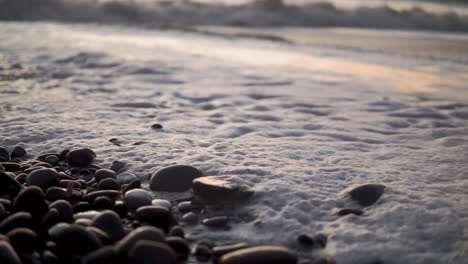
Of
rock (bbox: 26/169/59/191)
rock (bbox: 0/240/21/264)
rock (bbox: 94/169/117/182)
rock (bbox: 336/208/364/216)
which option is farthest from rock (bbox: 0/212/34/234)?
rock (bbox: 336/208/364/216)

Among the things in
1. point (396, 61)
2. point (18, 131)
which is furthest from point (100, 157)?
point (396, 61)

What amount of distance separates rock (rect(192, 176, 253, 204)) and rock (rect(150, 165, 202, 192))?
15 cm

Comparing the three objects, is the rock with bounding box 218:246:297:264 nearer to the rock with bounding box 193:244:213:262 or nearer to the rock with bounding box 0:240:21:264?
the rock with bounding box 193:244:213:262

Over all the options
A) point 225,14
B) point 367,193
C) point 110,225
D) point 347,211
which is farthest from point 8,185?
point 225,14

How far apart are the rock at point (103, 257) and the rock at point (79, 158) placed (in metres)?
1.21

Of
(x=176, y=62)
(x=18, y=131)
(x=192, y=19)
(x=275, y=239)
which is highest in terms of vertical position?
(x=192, y=19)

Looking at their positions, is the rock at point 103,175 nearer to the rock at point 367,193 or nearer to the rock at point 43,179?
the rock at point 43,179

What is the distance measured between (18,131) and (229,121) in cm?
179

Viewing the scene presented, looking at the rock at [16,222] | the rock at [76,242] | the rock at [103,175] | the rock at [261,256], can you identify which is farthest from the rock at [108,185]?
the rock at [261,256]

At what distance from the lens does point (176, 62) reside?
23.5 ft

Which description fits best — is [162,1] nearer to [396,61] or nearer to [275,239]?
[396,61]

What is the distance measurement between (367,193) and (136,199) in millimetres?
1247

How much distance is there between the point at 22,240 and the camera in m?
1.62

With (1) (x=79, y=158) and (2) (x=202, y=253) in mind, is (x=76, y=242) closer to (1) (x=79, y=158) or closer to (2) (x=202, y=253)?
(2) (x=202, y=253)
